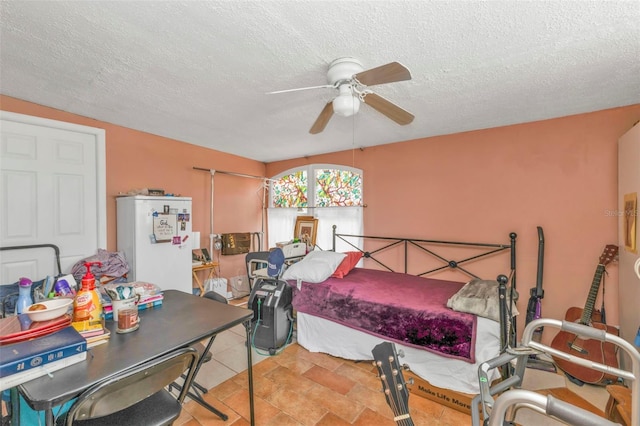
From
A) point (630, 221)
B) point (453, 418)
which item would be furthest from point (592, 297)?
point (453, 418)

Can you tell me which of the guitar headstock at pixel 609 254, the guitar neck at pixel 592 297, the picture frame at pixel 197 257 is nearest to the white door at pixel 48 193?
the picture frame at pixel 197 257

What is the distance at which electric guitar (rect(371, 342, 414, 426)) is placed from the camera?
106 cm

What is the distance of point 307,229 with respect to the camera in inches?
169

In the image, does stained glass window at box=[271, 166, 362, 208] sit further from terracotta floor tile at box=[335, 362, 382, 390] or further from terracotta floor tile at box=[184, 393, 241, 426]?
terracotta floor tile at box=[184, 393, 241, 426]

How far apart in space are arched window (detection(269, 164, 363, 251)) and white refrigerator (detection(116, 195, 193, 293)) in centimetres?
169

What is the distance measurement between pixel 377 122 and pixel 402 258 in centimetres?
177

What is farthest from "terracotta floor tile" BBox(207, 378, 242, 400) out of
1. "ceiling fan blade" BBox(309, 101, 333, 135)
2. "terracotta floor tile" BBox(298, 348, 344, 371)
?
"ceiling fan blade" BBox(309, 101, 333, 135)

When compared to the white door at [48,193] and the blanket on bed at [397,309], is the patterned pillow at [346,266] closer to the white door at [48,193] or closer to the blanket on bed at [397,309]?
the blanket on bed at [397,309]

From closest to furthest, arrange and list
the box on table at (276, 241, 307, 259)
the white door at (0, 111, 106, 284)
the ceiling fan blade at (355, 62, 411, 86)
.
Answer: the ceiling fan blade at (355, 62, 411, 86), the white door at (0, 111, 106, 284), the box on table at (276, 241, 307, 259)

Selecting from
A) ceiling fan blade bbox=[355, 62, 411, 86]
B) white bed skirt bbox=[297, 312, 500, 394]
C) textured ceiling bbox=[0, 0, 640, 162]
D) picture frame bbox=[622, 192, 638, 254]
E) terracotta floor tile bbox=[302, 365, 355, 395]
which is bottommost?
terracotta floor tile bbox=[302, 365, 355, 395]

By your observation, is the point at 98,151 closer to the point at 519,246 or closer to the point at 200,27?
the point at 200,27

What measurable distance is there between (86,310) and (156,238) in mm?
1965

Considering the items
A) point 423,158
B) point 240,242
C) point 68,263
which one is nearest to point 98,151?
point 68,263

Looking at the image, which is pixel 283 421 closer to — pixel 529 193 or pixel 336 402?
pixel 336 402
